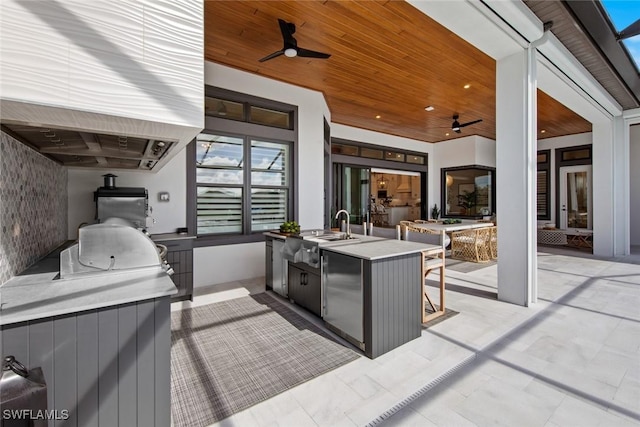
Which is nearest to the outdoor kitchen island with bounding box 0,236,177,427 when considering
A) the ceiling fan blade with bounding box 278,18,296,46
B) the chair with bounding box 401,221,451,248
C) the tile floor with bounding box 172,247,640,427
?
the tile floor with bounding box 172,247,640,427

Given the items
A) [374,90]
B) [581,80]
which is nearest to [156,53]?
[374,90]

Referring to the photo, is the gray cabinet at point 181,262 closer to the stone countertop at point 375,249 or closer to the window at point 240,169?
the window at point 240,169

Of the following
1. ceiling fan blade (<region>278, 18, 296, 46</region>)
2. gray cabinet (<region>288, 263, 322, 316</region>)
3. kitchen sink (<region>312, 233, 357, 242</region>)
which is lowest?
gray cabinet (<region>288, 263, 322, 316</region>)

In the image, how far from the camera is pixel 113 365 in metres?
1.35

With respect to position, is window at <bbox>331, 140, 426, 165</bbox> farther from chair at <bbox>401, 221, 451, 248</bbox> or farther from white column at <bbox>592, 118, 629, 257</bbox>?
white column at <bbox>592, 118, 629, 257</bbox>

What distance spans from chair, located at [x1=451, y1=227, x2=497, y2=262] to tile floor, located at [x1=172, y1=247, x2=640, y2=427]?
2.42 metres

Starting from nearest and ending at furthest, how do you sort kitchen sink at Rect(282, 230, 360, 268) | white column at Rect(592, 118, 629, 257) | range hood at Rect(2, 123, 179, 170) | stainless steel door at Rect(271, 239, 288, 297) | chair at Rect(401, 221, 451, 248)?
range hood at Rect(2, 123, 179, 170) < kitchen sink at Rect(282, 230, 360, 268) < stainless steel door at Rect(271, 239, 288, 297) < chair at Rect(401, 221, 451, 248) < white column at Rect(592, 118, 629, 257)

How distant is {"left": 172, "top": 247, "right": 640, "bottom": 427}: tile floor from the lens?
1699 millimetres

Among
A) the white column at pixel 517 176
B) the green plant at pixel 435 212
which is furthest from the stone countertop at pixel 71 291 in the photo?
the green plant at pixel 435 212

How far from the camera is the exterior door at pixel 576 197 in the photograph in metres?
8.30

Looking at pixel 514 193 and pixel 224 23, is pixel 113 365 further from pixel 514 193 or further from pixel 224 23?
pixel 514 193

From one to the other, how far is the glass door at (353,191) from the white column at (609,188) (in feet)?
17.9

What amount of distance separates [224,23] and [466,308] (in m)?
4.48

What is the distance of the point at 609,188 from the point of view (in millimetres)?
6445
